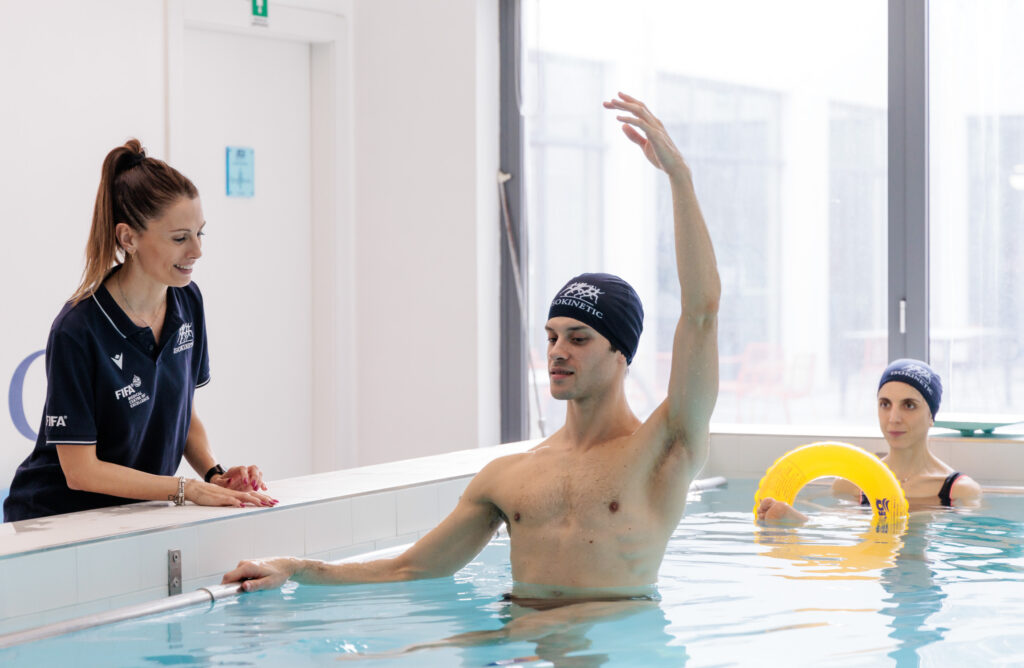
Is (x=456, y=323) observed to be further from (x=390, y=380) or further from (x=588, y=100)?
(x=588, y=100)

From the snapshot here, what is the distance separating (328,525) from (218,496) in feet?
1.32

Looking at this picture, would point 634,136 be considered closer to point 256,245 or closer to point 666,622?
point 666,622

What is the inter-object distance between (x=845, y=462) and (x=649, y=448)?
1.51 metres

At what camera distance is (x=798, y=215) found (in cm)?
599

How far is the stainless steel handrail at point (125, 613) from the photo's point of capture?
8.32ft

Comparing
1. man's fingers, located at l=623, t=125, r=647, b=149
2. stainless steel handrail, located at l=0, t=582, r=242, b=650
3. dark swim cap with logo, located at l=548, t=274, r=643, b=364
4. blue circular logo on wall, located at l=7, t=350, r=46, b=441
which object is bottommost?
stainless steel handrail, located at l=0, t=582, r=242, b=650

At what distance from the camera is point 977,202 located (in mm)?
5496

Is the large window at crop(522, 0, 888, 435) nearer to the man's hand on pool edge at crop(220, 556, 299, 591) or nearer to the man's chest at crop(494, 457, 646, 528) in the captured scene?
the man's chest at crop(494, 457, 646, 528)

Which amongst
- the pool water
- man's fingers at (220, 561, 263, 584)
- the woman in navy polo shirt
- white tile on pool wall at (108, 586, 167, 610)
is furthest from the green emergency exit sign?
man's fingers at (220, 561, 263, 584)

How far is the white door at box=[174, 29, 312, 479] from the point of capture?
626cm

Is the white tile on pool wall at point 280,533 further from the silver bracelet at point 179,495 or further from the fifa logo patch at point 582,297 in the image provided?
the fifa logo patch at point 582,297

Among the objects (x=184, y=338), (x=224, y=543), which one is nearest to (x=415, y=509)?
(x=224, y=543)

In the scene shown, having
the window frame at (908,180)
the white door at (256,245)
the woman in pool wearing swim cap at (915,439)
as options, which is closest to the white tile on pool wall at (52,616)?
the woman in pool wearing swim cap at (915,439)

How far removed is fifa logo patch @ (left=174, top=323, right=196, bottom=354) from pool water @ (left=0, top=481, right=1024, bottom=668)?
679 mm
